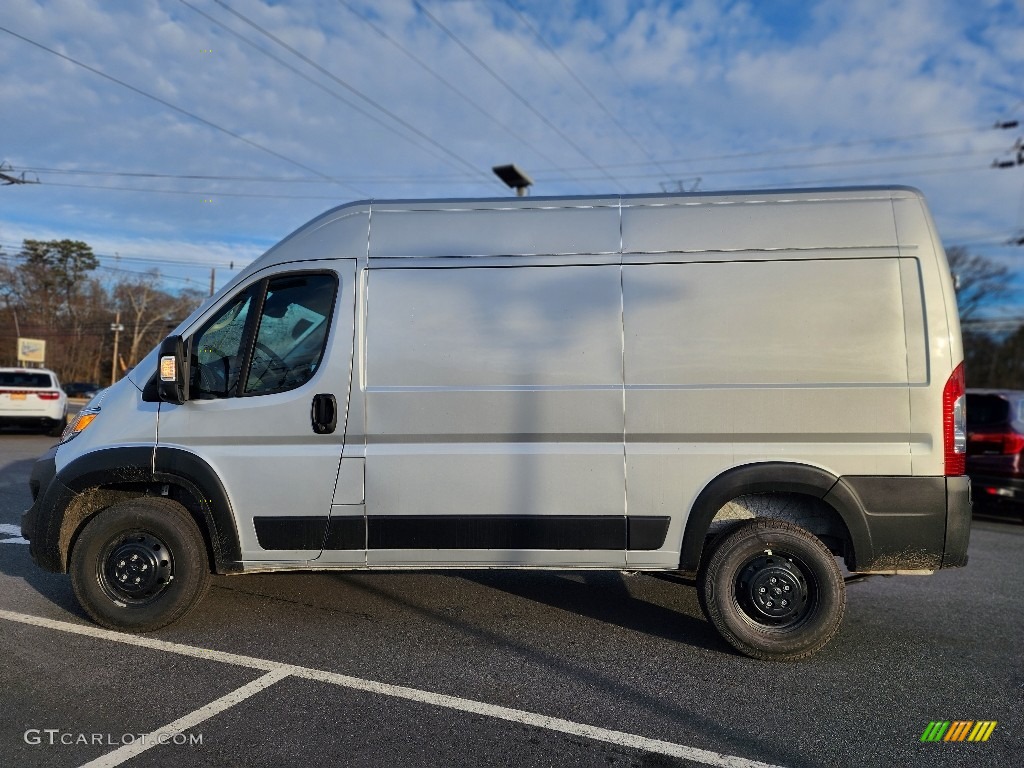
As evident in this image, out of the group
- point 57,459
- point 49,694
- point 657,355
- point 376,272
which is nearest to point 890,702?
point 657,355

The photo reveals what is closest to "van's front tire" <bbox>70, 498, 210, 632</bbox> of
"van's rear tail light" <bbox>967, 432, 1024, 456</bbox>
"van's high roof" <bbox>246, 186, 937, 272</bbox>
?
"van's high roof" <bbox>246, 186, 937, 272</bbox>

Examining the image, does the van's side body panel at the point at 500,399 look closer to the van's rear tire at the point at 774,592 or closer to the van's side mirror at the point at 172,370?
the van's rear tire at the point at 774,592

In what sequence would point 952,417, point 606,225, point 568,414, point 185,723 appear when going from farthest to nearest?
point 606,225 < point 568,414 < point 952,417 < point 185,723

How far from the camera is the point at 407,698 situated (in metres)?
3.54

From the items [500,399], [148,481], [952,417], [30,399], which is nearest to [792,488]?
[952,417]

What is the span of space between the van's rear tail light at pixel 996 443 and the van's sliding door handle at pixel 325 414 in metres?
8.75

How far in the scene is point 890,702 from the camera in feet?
11.9

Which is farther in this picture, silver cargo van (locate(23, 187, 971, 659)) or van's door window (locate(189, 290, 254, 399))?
van's door window (locate(189, 290, 254, 399))

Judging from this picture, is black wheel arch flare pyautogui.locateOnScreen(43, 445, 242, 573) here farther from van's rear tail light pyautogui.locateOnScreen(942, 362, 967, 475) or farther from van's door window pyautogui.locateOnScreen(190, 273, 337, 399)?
van's rear tail light pyautogui.locateOnScreen(942, 362, 967, 475)

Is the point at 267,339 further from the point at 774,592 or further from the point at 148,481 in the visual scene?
Answer: the point at 774,592

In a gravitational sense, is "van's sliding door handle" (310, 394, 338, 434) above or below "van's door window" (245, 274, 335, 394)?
below

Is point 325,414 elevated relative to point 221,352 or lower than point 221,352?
lower

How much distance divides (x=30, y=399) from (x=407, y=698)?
17.2 m

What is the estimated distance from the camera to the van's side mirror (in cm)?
418
